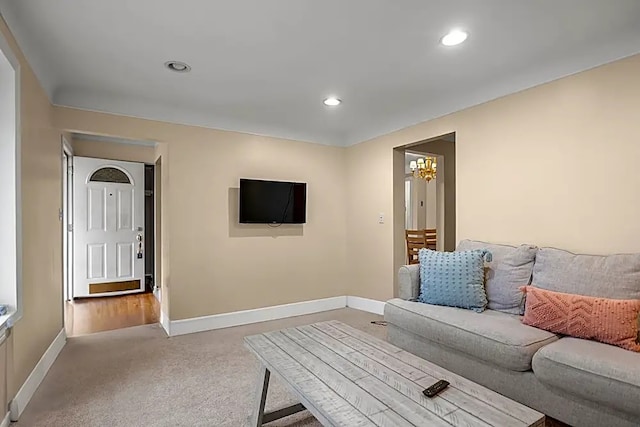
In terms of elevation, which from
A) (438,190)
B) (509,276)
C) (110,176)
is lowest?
(509,276)

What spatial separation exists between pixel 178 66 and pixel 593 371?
3.12 metres

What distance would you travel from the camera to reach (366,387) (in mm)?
1424

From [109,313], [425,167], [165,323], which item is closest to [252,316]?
[165,323]

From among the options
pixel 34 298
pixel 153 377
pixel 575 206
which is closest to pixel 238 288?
pixel 153 377

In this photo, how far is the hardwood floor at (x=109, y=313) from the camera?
3922 millimetres

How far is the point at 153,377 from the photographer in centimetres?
262

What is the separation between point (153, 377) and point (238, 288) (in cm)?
145

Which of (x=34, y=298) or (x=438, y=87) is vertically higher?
(x=438, y=87)

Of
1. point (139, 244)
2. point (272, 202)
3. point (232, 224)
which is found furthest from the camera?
point (139, 244)

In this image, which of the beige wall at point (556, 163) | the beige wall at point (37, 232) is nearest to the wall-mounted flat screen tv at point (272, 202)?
the beige wall at point (556, 163)

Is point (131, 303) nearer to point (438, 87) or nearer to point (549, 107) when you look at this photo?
point (438, 87)

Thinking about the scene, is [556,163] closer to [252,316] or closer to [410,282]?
[410,282]

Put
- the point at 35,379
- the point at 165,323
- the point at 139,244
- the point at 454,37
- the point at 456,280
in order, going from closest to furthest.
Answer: the point at 454,37 < the point at 35,379 < the point at 456,280 < the point at 165,323 < the point at 139,244

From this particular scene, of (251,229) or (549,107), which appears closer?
(549,107)
